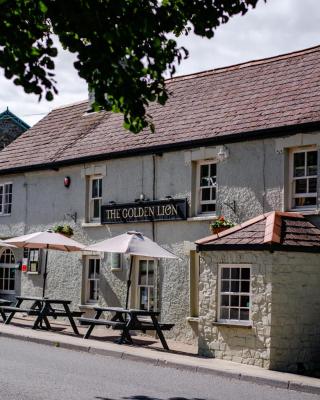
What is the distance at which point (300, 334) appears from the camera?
14.5 metres

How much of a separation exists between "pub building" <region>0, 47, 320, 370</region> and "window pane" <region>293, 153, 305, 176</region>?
0.02 meters

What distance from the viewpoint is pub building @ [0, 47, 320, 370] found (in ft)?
48.1

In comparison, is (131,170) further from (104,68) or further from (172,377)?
(104,68)

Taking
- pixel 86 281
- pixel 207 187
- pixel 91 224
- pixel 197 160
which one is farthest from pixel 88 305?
pixel 197 160

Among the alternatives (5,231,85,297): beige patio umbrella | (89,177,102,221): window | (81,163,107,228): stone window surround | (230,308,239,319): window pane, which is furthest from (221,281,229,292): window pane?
(89,177,102,221): window

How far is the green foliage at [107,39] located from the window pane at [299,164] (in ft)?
23.8

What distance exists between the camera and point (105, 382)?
37.3 feet

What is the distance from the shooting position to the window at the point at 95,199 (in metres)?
21.4

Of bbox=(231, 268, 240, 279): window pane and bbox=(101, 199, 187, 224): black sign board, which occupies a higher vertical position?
bbox=(101, 199, 187, 224): black sign board

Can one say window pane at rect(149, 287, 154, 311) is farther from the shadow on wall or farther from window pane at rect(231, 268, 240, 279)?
window pane at rect(231, 268, 240, 279)

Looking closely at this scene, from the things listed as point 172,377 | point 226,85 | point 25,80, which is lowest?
point 172,377

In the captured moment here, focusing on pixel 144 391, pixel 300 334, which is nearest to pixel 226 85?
pixel 300 334

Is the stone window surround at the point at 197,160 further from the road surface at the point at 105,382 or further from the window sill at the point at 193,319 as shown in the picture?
the road surface at the point at 105,382

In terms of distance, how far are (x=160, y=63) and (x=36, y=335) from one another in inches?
377
